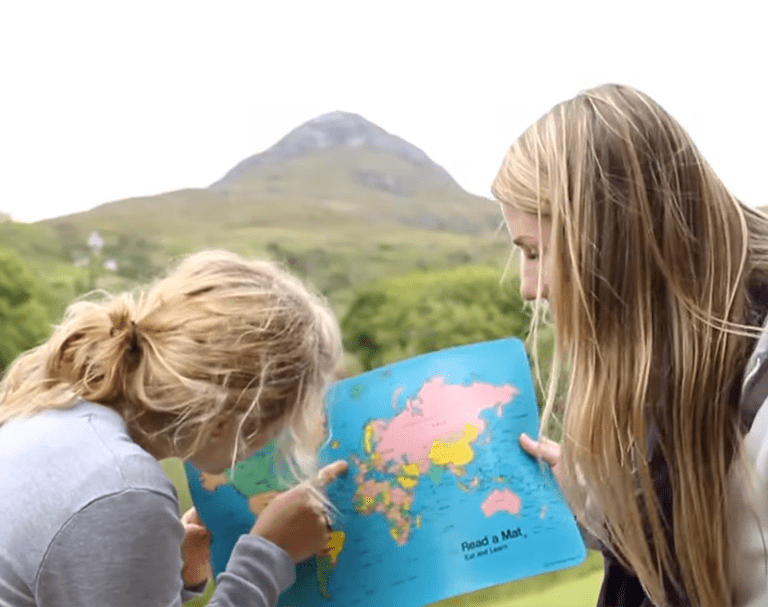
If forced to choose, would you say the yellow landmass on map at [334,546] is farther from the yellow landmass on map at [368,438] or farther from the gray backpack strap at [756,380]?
the gray backpack strap at [756,380]

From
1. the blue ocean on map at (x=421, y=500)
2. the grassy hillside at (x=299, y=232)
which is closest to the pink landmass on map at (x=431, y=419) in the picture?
the blue ocean on map at (x=421, y=500)

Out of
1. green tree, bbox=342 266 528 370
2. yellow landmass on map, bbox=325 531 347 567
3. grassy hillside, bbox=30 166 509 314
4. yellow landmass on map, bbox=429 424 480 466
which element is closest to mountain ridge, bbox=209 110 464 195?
grassy hillside, bbox=30 166 509 314

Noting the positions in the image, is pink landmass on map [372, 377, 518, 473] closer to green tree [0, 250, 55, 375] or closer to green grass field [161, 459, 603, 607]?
green grass field [161, 459, 603, 607]

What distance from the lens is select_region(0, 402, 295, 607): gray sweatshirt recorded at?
937 millimetres

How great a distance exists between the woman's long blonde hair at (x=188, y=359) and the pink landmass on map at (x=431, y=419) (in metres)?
0.19

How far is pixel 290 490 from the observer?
1258 millimetres

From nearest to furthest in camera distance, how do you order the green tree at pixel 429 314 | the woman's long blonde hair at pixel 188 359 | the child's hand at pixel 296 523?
the woman's long blonde hair at pixel 188 359, the child's hand at pixel 296 523, the green tree at pixel 429 314

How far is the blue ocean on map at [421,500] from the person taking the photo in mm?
1260

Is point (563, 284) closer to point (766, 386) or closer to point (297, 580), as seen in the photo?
point (766, 386)

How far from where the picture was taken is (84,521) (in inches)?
36.8

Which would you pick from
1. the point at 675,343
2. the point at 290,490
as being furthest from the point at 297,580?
the point at 675,343

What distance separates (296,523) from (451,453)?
22cm

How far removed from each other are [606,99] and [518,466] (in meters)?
A: 0.52

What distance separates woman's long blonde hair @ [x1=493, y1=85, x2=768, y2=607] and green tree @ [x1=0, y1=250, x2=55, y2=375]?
72cm
